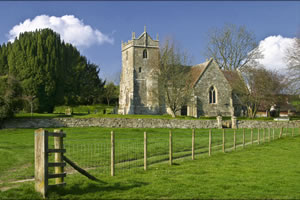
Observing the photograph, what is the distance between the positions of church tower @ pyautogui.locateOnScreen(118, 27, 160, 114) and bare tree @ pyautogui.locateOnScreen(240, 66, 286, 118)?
13.9 metres

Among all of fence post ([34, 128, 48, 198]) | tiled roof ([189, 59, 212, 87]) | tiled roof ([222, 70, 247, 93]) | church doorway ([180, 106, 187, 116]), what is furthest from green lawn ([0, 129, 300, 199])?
tiled roof ([222, 70, 247, 93])

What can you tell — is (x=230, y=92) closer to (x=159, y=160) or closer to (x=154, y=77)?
(x=154, y=77)

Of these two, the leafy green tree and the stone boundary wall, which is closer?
the stone boundary wall

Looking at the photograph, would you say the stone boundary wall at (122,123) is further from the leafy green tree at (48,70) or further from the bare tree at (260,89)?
the leafy green tree at (48,70)

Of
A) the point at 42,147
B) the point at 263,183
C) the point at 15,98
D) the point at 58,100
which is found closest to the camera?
the point at 42,147

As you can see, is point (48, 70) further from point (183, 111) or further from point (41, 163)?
point (41, 163)

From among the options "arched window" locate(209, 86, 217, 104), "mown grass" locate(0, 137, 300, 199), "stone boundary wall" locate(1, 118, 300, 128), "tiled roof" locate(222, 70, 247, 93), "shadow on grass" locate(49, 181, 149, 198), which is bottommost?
"mown grass" locate(0, 137, 300, 199)

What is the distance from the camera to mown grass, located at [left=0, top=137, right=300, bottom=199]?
24.3ft

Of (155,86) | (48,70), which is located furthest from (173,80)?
(48,70)

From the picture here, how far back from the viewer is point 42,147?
7.24 metres

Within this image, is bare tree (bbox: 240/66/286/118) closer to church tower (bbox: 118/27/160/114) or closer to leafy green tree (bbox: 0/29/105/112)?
church tower (bbox: 118/27/160/114)

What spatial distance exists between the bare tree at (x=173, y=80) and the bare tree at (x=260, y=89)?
32.4 ft

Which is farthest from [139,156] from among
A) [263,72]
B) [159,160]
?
[263,72]

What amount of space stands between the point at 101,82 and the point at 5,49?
62.6 ft
